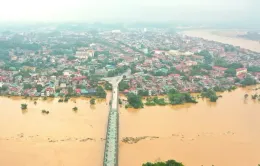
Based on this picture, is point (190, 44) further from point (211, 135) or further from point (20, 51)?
point (211, 135)

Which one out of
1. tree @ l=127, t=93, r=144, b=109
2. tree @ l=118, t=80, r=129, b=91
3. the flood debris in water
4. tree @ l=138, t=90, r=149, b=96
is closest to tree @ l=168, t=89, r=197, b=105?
tree @ l=138, t=90, r=149, b=96

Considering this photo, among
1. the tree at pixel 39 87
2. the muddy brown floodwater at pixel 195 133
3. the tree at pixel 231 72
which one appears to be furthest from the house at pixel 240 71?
the tree at pixel 39 87

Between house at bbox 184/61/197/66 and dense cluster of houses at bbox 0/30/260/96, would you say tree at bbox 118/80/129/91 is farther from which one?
house at bbox 184/61/197/66

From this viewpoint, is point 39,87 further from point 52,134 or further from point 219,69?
point 219,69

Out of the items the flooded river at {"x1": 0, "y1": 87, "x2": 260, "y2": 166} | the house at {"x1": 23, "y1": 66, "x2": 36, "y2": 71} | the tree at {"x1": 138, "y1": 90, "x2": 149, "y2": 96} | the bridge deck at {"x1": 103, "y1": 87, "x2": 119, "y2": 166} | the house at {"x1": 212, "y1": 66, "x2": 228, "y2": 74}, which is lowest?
the flooded river at {"x1": 0, "y1": 87, "x2": 260, "y2": 166}

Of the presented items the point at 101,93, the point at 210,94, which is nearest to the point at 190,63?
the point at 210,94

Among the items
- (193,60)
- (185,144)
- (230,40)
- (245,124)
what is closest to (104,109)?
(185,144)

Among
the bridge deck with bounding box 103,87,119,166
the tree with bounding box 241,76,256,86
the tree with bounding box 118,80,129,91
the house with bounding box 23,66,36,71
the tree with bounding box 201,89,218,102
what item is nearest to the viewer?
the bridge deck with bounding box 103,87,119,166

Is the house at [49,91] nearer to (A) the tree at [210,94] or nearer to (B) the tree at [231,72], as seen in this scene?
(A) the tree at [210,94]

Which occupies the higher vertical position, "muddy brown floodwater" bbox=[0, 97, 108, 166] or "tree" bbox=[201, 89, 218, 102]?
"tree" bbox=[201, 89, 218, 102]
